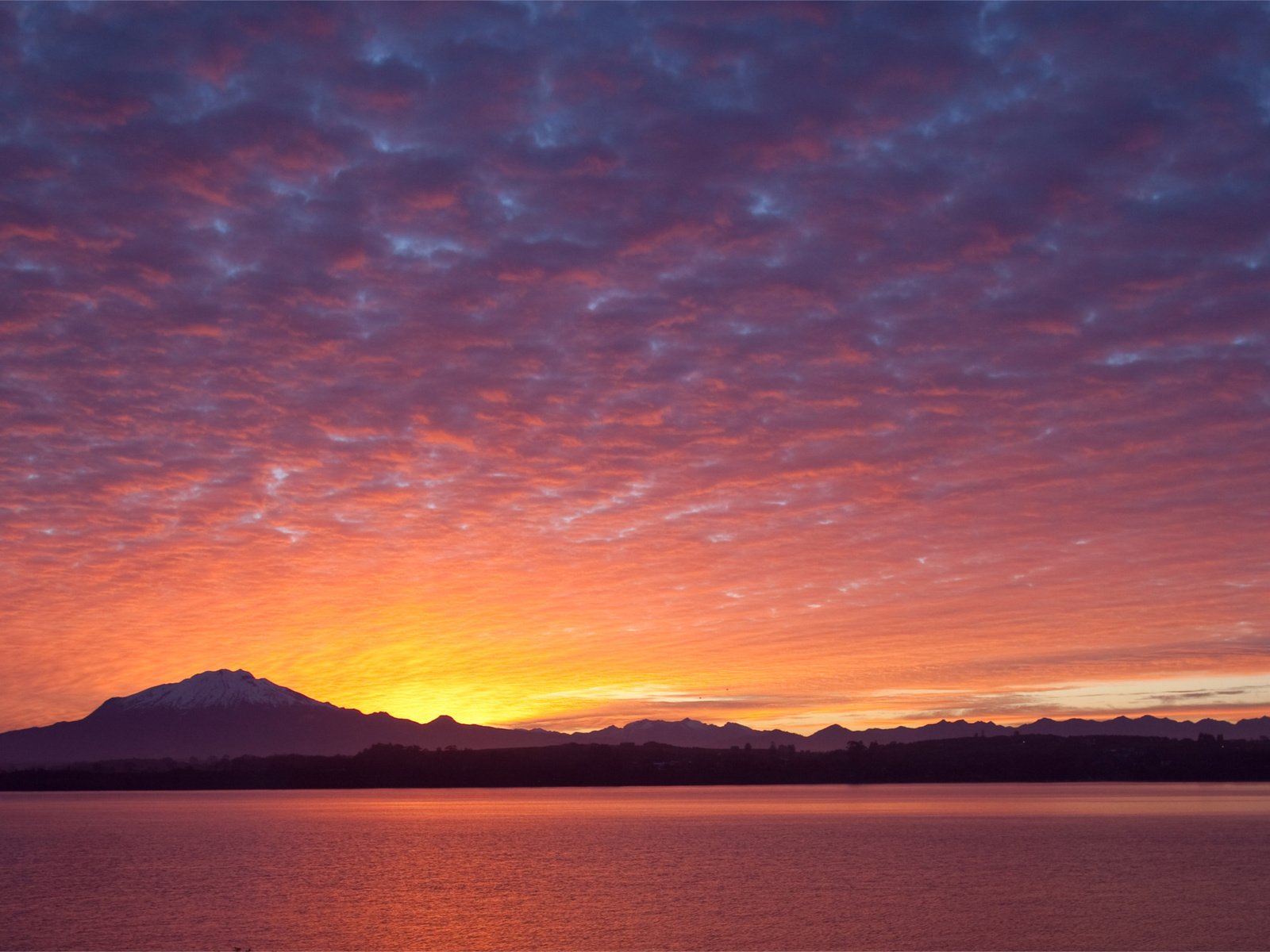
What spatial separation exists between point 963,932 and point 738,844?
57.6 meters

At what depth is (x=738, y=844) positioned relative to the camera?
4311 inches

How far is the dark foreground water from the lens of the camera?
178 feet

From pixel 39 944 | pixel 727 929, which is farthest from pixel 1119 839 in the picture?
pixel 39 944

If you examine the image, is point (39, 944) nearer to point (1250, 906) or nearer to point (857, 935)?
point (857, 935)

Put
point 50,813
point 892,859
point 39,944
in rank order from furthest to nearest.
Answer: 1. point 50,813
2. point 892,859
3. point 39,944

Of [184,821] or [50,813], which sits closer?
[184,821]

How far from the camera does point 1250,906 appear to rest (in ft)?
202

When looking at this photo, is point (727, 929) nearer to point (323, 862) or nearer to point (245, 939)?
point (245, 939)

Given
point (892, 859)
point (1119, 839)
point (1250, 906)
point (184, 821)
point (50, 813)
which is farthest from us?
point (50, 813)

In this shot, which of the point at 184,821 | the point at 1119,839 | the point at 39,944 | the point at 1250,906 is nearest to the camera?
the point at 39,944

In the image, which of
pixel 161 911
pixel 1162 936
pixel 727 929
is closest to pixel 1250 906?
pixel 1162 936

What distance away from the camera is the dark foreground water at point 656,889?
5428cm

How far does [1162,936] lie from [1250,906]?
12.6m

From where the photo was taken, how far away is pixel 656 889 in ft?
237
